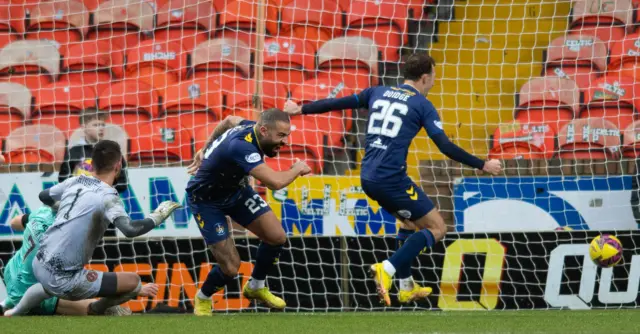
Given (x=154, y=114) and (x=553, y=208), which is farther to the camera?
(x=154, y=114)

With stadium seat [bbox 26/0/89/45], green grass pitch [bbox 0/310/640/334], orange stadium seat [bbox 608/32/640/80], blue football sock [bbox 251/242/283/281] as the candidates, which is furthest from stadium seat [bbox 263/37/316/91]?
green grass pitch [bbox 0/310/640/334]

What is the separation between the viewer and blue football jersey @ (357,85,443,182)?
641 cm

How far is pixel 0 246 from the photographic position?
766 centimetres

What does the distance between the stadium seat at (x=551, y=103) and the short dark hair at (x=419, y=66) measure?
11.1 ft

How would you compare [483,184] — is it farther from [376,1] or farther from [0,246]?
[0,246]

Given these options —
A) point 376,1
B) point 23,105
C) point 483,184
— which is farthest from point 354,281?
point 23,105

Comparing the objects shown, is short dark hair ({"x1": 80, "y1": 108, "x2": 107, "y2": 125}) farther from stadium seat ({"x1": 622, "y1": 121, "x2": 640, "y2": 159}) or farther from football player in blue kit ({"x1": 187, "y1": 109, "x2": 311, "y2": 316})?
stadium seat ({"x1": 622, "y1": 121, "x2": 640, "y2": 159})

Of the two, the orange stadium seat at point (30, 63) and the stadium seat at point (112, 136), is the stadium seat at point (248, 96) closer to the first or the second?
the stadium seat at point (112, 136)

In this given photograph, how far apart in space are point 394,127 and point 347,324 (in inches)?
59.3

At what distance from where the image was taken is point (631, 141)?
9.36 m

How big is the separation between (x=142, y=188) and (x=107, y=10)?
3578 millimetres

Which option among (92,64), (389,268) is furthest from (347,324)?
(92,64)

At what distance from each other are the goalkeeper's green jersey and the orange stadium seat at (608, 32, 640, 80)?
6070mm

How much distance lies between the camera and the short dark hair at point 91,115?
10.0 m
